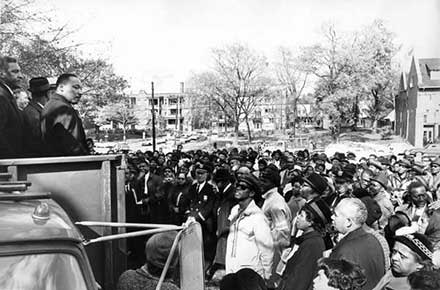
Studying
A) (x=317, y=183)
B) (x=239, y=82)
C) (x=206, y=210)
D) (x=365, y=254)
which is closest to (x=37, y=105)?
(x=317, y=183)

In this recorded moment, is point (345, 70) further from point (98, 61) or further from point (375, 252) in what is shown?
point (375, 252)

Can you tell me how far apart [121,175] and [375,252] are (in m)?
2.08

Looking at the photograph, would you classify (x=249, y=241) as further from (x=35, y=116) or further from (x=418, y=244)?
(x=35, y=116)

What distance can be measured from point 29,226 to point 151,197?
7.55 m

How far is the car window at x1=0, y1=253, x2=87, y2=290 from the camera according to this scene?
88.9 inches

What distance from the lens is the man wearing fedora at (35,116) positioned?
472 cm

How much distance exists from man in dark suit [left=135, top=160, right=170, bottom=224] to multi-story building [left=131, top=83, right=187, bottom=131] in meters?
41.7

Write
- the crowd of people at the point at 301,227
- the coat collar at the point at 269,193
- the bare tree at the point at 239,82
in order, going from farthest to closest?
1. the bare tree at the point at 239,82
2. the coat collar at the point at 269,193
3. the crowd of people at the point at 301,227

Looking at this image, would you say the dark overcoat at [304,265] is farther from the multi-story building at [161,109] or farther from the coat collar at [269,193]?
the multi-story building at [161,109]

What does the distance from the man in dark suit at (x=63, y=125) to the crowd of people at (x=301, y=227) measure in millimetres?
1816

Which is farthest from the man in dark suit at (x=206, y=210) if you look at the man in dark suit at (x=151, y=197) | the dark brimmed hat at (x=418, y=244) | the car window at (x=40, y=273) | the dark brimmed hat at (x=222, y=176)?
the car window at (x=40, y=273)

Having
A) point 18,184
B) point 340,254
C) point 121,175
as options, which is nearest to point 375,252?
point 340,254

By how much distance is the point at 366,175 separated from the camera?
29.7 feet

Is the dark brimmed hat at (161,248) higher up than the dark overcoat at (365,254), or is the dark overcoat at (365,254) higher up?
the dark brimmed hat at (161,248)
